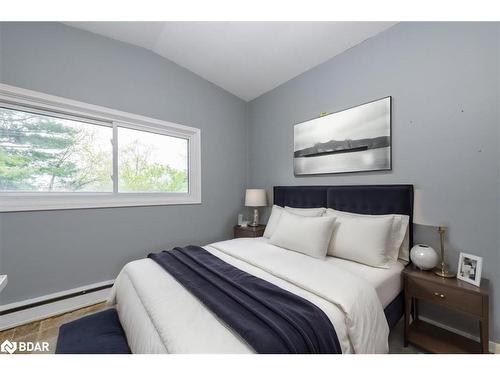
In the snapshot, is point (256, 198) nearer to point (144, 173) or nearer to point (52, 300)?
point (144, 173)

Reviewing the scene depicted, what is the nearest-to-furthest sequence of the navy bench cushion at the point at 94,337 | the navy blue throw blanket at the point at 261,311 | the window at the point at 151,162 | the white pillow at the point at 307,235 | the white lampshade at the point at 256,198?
the navy blue throw blanket at the point at 261,311
the navy bench cushion at the point at 94,337
the white pillow at the point at 307,235
the window at the point at 151,162
the white lampshade at the point at 256,198

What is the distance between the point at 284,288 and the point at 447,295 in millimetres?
1041

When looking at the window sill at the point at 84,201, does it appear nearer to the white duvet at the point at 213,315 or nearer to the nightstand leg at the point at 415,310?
the white duvet at the point at 213,315

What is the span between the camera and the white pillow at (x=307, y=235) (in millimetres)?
1656

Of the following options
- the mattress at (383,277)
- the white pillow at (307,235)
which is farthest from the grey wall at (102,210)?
the mattress at (383,277)

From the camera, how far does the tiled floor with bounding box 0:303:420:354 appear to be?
1378 millimetres

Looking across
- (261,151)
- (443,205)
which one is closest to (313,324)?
(443,205)

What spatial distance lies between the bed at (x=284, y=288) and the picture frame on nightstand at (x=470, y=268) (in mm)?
321

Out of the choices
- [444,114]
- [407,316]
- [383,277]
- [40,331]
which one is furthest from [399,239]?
[40,331]

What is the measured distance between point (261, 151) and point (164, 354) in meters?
2.64

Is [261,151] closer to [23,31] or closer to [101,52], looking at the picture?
[101,52]

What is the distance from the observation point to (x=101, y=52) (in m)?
2.06

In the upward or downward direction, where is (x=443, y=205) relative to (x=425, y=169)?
downward

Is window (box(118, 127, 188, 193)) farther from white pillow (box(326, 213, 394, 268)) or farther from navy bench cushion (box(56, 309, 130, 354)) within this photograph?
white pillow (box(326, 213, 394, 268))
